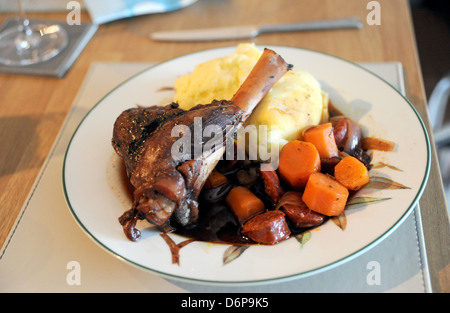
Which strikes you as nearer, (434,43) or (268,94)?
(268,94)

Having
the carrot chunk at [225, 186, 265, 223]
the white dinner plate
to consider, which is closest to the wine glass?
the white dinner plate

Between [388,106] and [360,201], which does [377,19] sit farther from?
[360,201]

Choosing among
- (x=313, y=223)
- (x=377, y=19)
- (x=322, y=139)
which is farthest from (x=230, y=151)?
(x=377, y=19)

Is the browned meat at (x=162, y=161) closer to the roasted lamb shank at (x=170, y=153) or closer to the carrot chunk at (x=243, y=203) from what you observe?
the roasted lamb shank at (x=170, y=153)

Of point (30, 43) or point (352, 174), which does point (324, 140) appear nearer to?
point (352, 174)

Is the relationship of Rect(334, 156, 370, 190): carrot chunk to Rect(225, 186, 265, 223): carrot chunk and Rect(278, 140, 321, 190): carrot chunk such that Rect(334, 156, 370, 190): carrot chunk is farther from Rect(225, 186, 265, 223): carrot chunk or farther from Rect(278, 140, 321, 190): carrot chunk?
Rect(225, 186, 265, 223): carrot chunk

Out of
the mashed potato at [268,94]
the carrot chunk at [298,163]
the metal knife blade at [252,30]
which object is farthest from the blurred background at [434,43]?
the carrot chunk at [298,163]

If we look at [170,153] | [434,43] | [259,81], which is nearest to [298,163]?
[259,81]
